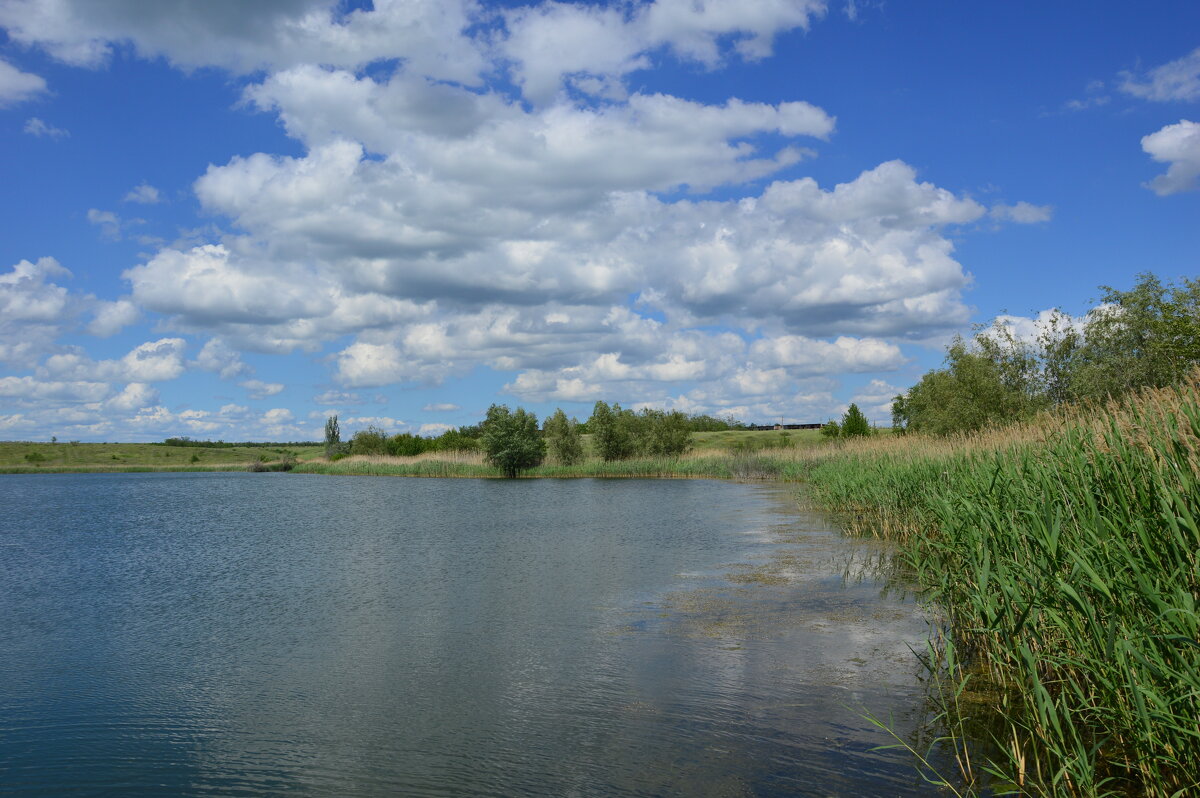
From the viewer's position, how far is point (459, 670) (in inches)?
353

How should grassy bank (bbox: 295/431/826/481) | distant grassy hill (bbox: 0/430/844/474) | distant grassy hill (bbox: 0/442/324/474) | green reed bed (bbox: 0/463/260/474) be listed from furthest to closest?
distant grassy hill (bbox: 0/442/324/474) → distant grassy hill (bbox: 0/430/844/474) → green reed bed (bbox: 0/463/260/474) → grassy bank (bbox: 295/431/826/481)

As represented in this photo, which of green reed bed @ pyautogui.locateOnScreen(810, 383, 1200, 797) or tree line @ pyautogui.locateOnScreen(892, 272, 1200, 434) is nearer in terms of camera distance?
green reed bed @ pyautogui.locateOnScreen(810, 383, 1200, 797)

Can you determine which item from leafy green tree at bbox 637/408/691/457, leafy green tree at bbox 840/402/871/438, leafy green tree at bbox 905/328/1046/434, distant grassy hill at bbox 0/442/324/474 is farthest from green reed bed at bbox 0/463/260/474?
leafy green tree at bbox 905/328/1046/434

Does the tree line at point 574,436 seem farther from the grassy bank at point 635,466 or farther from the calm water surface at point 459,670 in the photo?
the calm water surface at point 459,670

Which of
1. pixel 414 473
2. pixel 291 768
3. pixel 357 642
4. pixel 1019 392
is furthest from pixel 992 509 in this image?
pixel 414 473

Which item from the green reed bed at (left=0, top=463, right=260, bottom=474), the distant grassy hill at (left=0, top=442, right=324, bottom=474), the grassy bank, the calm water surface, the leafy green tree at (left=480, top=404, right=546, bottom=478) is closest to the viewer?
the calm water surface

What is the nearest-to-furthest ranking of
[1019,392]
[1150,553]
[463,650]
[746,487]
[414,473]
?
1. [1150,553]
2. [463,650]
3. [1019,392]
4. [746,487]
5. [414,473]

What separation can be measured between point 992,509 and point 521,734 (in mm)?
5146

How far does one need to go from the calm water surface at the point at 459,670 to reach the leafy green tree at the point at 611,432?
4439cm

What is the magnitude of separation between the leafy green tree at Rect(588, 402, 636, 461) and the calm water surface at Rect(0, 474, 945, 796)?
44389mm

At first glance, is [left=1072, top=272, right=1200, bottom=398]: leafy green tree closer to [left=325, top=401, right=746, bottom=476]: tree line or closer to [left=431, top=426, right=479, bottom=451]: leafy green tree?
[left=325, top=401, right=746, bottom=476]: tree line

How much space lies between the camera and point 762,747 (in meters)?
6.45

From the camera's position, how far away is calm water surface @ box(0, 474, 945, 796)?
20.3 feet

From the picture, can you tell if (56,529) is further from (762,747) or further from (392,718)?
(762,747)
